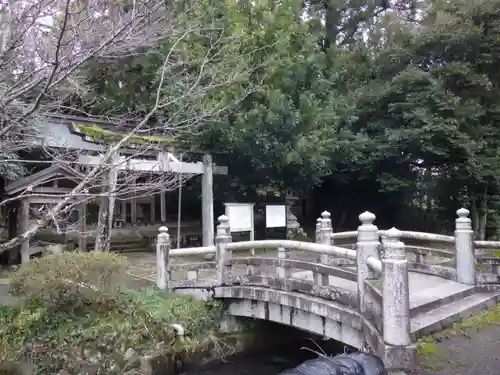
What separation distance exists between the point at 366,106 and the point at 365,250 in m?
12.3

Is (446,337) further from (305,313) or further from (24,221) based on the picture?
(24,221)

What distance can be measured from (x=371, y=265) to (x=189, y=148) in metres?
9.01

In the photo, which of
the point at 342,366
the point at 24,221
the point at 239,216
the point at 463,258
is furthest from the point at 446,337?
the point at 24,221

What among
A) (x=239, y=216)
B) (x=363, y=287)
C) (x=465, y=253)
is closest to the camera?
(x=363, y=287)

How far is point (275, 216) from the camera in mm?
13438

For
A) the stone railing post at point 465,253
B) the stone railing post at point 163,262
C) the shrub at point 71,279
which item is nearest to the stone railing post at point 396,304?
the stone railing post at point 465,253

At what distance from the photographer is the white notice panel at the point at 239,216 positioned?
466 inches

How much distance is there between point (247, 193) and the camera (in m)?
15.8

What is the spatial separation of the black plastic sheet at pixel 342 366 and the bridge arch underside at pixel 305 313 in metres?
0.80

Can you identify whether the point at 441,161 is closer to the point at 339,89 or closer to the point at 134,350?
the point at 339,89

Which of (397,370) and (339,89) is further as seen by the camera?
(339,89)

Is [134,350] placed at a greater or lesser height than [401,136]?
lesser

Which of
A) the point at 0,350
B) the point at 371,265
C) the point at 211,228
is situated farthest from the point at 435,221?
the point at 0,350

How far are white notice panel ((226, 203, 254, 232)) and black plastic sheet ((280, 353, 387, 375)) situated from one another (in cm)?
780
